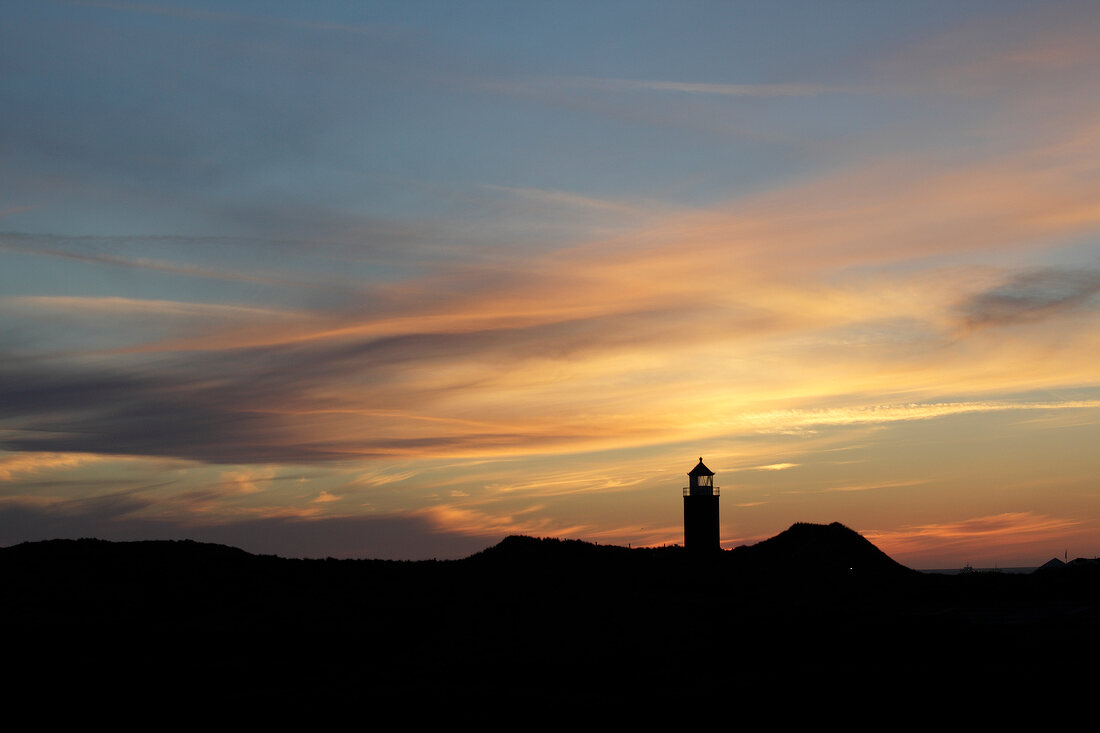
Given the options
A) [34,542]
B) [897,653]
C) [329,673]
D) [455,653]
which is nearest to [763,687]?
[897,653]

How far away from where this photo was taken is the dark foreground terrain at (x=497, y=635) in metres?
31.6

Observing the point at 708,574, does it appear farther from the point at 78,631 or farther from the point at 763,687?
the point at 78,631

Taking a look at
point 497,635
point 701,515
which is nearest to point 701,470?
point 701,515

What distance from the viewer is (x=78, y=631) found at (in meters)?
37.0

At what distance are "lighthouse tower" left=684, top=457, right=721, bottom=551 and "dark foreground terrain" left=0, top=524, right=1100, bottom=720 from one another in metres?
7.81

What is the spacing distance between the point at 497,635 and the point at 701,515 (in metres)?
25.4

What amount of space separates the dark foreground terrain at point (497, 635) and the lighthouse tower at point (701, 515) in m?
7.81

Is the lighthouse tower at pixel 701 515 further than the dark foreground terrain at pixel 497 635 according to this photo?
Yes

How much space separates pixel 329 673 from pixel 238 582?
11.8 meters

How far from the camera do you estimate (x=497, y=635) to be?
125 ft

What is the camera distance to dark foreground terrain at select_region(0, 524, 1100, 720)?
104 ft

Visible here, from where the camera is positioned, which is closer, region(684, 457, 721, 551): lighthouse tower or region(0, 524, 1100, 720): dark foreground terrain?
region(0, 524, 1100, 720): dark foreground terrain

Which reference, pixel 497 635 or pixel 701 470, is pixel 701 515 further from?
pixel 497 635

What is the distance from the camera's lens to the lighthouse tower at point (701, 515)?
60969mm
